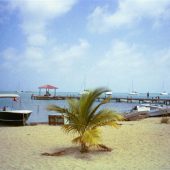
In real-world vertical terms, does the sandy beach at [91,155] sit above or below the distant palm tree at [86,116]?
below

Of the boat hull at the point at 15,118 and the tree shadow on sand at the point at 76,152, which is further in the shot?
the boat hull at the point at 15,118

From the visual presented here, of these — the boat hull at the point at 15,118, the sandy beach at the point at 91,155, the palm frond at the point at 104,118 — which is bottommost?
the sandy beach at the point at 91,155

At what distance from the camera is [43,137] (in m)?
13.1

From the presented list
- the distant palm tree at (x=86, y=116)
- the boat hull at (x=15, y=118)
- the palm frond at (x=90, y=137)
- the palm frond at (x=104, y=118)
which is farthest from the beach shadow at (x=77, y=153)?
the boat hull at (x=15, y=118)

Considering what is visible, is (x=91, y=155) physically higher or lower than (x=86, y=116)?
lower

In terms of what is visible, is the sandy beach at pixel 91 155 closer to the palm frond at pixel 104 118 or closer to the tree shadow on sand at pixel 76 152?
the tree shadow on sand at pixel 76 152

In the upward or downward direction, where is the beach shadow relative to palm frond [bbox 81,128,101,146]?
downward

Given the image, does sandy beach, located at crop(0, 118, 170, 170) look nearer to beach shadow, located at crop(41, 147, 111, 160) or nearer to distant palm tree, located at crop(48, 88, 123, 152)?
beach shadow, located at crop(41, 147, 111, 160)

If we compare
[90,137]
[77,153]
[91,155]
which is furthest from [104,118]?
[77,153]

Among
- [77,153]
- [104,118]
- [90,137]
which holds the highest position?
[104,118]

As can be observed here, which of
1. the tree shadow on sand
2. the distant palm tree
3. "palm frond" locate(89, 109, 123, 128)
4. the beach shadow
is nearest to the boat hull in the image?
the tree shadow on sand

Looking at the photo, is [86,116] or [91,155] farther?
[86,116]

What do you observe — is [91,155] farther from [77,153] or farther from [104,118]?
[104,118]

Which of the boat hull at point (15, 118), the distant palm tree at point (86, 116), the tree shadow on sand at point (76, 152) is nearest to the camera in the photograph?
the tree shadow on sand at point (76, 152)
